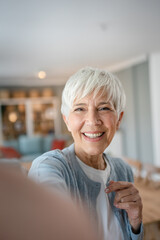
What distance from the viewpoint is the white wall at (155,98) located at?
3432 mm

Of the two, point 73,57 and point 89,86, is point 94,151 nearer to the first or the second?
point 89,86

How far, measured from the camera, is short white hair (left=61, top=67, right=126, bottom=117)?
46cm

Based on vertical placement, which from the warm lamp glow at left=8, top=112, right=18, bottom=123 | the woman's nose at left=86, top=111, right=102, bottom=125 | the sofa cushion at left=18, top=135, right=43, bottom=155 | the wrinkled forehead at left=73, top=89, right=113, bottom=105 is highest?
the wrinkled forehead at left=73, top=89, right=113, bottom=105

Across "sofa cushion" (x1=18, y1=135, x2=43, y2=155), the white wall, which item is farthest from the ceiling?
"sofa cushion" (x1=18, y1=135, x2=43, y2=155)

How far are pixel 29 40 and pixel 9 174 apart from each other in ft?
7.94

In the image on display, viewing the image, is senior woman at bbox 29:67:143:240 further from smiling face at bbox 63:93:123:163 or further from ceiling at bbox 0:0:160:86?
ceiling at bbox 0:0:160:86

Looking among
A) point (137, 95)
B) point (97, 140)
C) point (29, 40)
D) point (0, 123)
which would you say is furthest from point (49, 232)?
point (0, 123)

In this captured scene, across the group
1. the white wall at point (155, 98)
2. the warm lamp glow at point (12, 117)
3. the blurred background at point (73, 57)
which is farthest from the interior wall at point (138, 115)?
the warm lamp glow at point (12, 117)

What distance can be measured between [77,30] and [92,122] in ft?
6.37

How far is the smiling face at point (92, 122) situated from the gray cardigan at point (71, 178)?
0.14 feet

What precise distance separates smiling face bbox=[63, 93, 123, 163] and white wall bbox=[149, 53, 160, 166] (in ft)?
10.4

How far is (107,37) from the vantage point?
2459mm

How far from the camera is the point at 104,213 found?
488 millimetres

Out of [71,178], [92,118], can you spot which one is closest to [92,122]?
[92,118]
